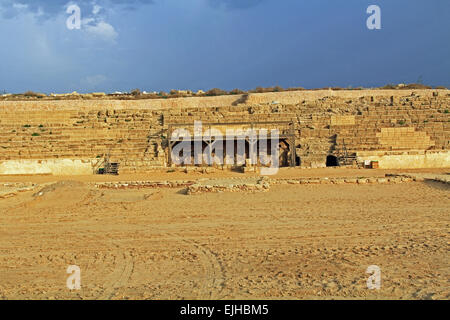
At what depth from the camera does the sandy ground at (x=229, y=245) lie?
12.3 ft

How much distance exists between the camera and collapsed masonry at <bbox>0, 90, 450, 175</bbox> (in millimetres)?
17953

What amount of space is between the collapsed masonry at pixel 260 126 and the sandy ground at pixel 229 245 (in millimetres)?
8540

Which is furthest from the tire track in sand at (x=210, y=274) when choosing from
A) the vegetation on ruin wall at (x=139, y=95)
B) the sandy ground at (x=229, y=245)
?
the vegetation on ruin wall at (x=139, y=95)

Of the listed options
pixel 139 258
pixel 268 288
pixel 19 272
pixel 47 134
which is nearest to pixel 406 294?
pixel 268 288

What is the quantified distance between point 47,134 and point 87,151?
350cm

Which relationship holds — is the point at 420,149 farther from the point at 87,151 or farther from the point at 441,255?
the point at 87,151

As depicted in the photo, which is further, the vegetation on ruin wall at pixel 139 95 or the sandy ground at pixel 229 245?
the vegetation on ruin wall at pixel 139 95

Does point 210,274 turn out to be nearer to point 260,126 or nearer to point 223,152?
point 223,152

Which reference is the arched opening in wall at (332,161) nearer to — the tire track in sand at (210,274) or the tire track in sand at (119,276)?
the tire track in sand at (210,274)

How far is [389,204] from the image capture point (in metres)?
8.16

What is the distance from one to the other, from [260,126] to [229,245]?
16.6m

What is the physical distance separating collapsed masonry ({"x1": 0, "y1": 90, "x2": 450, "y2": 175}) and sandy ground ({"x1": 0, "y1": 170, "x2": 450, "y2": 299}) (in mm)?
8540

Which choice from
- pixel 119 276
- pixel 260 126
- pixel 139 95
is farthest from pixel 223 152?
pixel 139 95

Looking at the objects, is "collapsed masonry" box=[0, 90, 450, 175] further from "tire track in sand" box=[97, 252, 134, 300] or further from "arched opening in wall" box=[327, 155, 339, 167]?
"tire track in sand" box=[97, 252, 134, 300]
